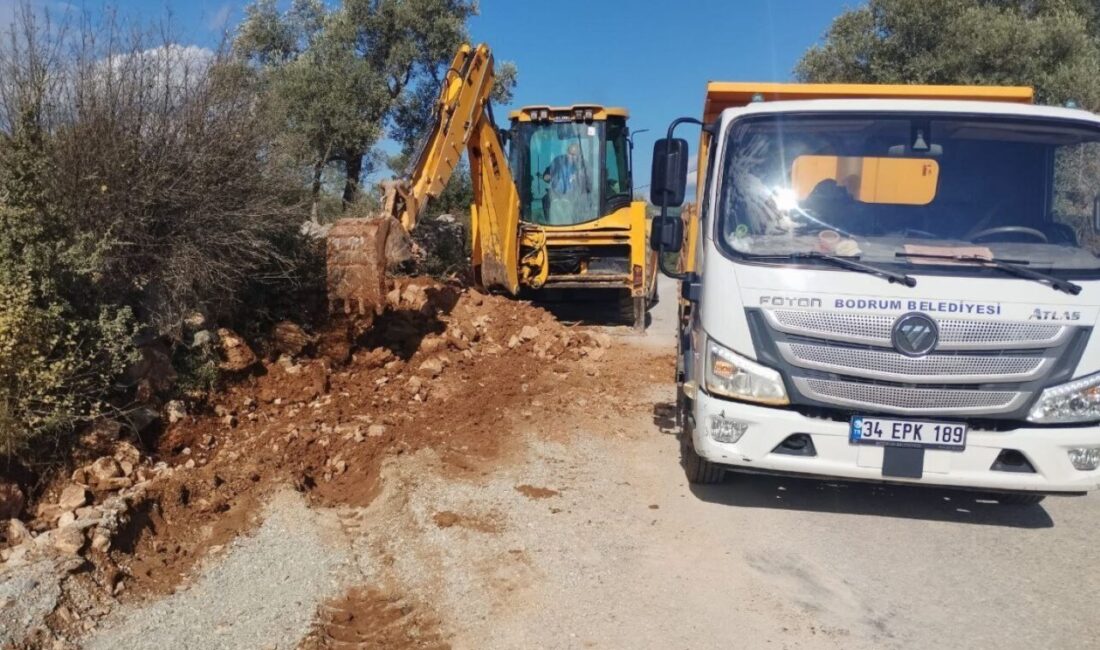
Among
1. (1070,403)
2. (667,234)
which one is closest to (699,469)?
(667,234)

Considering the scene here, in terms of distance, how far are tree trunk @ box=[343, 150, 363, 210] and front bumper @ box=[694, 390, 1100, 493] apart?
11818 mm

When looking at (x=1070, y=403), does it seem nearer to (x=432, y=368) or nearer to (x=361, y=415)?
(x=361, y=415)

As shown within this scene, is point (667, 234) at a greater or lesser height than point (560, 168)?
lesser

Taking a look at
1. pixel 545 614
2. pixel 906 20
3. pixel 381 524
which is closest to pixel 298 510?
pixel 381 524

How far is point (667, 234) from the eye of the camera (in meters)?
5.75

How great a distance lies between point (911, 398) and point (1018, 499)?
4.87 ft

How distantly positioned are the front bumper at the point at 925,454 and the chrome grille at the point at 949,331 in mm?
456

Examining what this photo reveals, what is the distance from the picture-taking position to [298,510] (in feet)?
16.7

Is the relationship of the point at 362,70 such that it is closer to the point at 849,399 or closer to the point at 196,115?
the point at 196,115

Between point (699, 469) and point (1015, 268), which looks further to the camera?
point (699, 469)

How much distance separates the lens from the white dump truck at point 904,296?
176 inches

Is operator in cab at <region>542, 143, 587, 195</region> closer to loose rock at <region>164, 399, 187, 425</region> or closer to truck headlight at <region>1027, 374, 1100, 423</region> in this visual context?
loose rock at <region>164, 399, 187, 425</region>

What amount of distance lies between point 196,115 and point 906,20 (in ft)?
51.4

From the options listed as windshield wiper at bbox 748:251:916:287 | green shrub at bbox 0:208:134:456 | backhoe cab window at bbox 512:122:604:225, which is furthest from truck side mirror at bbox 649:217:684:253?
backhoe cab window at bbox 512:122:604:225
